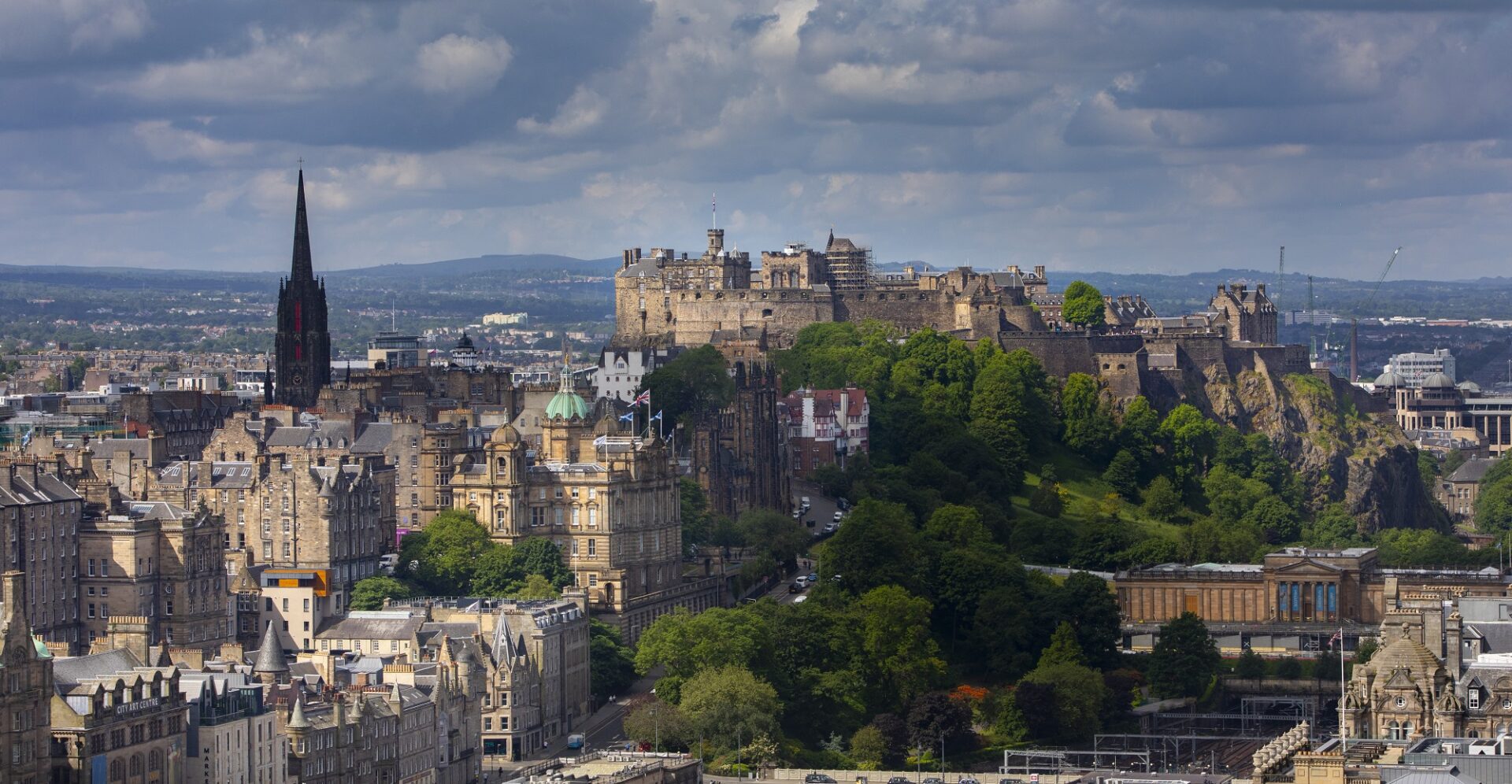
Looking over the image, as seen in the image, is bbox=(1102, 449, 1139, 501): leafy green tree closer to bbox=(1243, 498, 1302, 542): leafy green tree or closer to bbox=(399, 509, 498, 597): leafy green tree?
bbox=(1243, 498, 1302, 542): leafy green tree

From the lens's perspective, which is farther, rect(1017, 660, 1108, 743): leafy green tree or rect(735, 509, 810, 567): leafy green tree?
rect(735, 509, 810, 567): leafy green tree

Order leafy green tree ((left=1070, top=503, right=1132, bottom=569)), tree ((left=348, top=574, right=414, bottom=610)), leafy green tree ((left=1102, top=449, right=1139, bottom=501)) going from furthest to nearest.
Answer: leafy green tree ((left=1102, top=449, right=1139, bottom=501)) < leafy green tree ((left=1070, top=503, right=1132, bottom=569)) < tree ((left=348, top=574, right=414, bottom=610))

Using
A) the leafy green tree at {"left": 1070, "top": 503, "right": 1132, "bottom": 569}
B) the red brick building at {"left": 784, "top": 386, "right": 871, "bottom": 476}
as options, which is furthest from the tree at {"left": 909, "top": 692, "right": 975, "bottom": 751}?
the red brick building at {"left": 784, "top": 386, "right": 871, "bottom": 476}

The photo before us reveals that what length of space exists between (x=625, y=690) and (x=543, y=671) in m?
9.02

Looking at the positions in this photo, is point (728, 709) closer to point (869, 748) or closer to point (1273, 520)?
point (869, 748)

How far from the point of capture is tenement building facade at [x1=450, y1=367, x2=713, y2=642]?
147000mm

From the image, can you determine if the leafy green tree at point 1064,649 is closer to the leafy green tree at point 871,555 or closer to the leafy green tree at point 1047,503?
the leafy green tree at point 871,555

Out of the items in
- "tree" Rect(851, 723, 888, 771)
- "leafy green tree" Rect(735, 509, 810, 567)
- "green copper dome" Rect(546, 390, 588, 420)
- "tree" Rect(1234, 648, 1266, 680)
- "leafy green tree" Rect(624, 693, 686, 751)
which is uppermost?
"green copper dome" Rect(546, 390, 588, 420)

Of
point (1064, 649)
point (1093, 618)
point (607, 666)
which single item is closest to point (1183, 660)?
point (1093, 618)

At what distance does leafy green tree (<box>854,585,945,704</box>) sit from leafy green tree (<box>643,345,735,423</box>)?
32367 millimetres

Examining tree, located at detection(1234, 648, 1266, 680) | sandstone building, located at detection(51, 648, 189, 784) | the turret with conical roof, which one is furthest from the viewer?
tree, located at detection(1234, 648, 1266, 680)

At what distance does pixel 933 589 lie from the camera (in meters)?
152

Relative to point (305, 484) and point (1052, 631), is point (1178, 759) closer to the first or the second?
point (1052, 631)

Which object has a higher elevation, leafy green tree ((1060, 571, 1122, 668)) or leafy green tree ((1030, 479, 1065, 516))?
leafy green tree ((1030, 479, 1065, 516))
